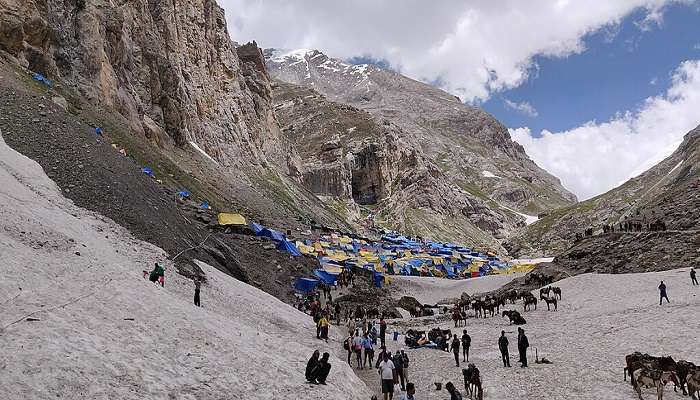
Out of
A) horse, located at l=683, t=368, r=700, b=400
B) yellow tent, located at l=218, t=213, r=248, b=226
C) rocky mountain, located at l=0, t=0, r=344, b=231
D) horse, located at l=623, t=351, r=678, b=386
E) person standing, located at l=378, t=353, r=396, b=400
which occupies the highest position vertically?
rocky mountain, located at l=0, t=0, r=344, b=231

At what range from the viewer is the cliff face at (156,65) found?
173ft

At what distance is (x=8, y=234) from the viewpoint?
59.1 feet

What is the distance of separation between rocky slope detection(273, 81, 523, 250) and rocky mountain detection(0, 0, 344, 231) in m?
20.3

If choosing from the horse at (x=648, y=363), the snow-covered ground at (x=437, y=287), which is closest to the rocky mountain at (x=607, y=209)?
the snow-covered ground at (x=437, y=287)

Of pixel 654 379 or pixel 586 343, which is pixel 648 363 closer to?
pixel 654 379

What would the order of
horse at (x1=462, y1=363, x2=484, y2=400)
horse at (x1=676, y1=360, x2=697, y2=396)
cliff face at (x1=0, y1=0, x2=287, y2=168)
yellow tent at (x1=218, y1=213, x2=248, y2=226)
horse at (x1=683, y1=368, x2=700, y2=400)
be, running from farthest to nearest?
cliff face at (x1=0, y1=0, x2=287, y2=168) < yellow tent at (x1=218, y1=213, x2=248, y2=226) < horse at (x1=462, y1=363, x2=484, y2=400) < horse at (x1=676, y1=360, x2=697, y2=396) < horse at (x1=683, y1=368, x2=700, y2=400)

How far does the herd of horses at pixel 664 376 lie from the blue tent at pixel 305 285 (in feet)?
110

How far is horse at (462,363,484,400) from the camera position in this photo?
1644 centimetres

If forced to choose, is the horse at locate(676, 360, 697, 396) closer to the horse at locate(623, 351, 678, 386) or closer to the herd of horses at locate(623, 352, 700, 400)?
the herd of horses at locate(623, 352, 700, 400)

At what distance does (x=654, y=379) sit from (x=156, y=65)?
7837 centimetres

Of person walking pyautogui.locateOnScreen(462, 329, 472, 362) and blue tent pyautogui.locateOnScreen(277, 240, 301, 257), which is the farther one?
blue tent pyautogui.locateOnScreen(277, 240, 301, 257)

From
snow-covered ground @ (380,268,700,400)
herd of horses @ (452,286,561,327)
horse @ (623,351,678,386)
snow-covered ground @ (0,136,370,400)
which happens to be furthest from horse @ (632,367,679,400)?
herd of horses @ (452,286,561,327)

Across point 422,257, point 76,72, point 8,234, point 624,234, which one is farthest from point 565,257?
point 76,72

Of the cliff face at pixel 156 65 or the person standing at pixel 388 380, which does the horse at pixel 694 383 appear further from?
the cliff face at pixel 156 65
